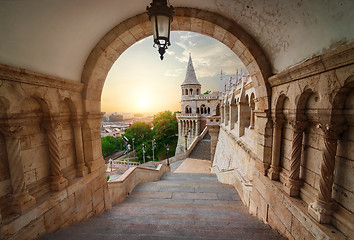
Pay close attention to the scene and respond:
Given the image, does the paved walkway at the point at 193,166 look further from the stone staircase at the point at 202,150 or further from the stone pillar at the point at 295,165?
the stone pillar at the point at 295,165

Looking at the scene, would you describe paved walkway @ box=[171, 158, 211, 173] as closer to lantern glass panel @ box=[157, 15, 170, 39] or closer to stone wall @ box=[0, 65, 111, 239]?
stone wall @ box=[0, 65, 111, 239]

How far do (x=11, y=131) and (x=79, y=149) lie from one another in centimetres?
137

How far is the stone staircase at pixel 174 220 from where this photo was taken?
2504 mm

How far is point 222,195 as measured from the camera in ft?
15.5

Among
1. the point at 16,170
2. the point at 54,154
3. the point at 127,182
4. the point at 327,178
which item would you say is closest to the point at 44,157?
the point at 54,154

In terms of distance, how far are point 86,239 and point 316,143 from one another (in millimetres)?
4090

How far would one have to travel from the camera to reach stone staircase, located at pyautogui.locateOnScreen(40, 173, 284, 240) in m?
2.50

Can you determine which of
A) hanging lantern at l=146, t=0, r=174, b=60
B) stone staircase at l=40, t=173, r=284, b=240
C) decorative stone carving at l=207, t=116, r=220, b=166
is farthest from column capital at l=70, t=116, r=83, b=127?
decorative stone carving at l=207, t=116, r=220, b=166

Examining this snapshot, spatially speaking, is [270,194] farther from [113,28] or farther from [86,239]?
[113,28]

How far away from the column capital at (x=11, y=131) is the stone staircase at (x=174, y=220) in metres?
1.74

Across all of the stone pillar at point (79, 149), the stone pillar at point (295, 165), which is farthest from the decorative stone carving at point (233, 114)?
the stone pillar at point (79, 149)

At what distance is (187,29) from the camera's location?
11.7ft

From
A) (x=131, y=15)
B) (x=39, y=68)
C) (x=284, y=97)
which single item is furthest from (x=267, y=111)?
(x=39, y=68)

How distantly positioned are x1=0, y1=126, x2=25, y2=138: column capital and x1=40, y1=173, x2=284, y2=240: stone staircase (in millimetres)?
1739
